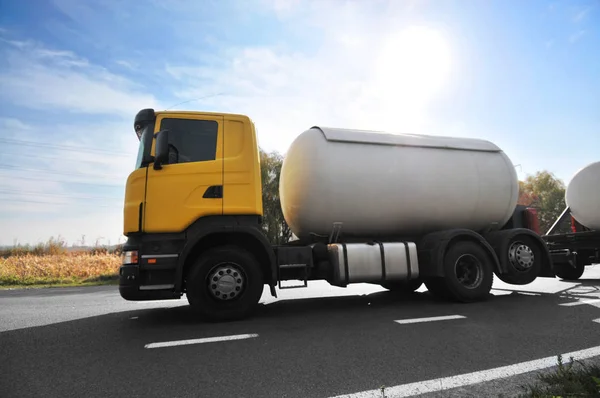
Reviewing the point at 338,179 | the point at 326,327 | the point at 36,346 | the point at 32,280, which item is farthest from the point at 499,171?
the point at 32,280

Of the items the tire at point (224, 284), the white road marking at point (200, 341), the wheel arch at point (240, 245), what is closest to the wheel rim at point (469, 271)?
the wheel arch at point (240, 245)

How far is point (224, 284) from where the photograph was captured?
5.14 meters

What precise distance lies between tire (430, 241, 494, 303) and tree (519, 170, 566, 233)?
3476 centimetres

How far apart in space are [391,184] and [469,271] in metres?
2.12

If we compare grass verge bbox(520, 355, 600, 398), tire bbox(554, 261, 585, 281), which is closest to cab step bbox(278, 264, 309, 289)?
grass verge bbox(520, 355, 600, 398)

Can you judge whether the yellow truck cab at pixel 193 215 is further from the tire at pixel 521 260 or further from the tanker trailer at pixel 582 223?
the tanker trailer at pixel 582 223

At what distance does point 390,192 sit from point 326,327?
2.83 meters

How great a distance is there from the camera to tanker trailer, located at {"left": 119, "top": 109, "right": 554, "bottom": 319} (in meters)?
5.13

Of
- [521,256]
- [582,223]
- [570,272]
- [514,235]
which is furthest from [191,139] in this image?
[570,272]

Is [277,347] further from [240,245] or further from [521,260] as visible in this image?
[521,260]

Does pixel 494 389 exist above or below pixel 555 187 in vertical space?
below

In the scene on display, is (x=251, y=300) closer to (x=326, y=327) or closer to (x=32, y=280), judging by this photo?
(x=326, y=327)

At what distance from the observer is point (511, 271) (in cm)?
695

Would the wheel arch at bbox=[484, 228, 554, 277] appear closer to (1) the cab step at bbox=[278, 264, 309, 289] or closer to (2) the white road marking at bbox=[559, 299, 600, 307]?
(2) the white road marking at bbox=[559, 299, 600, 307]
